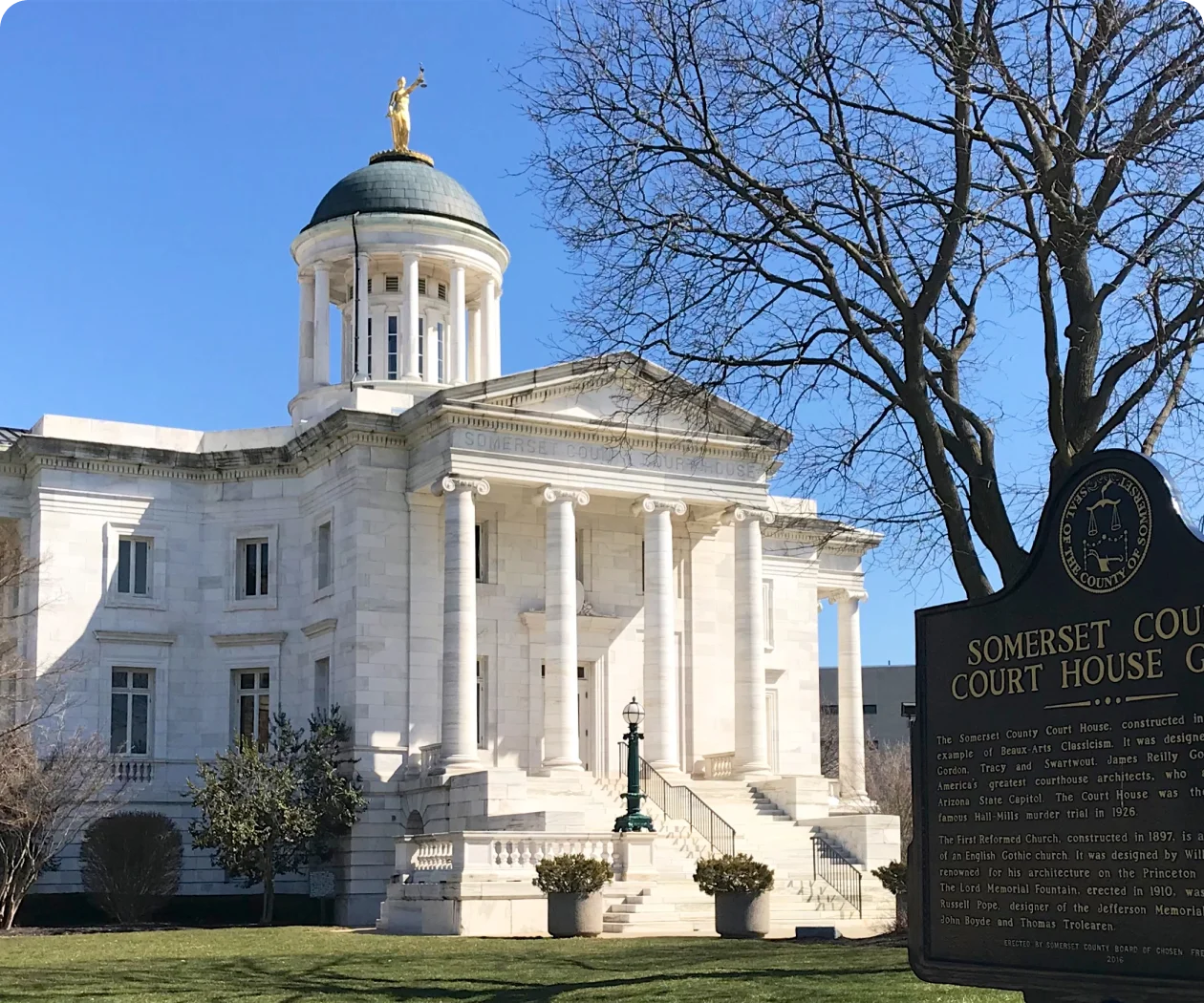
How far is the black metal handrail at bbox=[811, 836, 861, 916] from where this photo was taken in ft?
119

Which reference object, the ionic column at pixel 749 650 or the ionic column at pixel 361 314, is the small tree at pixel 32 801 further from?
the ionic column at pixel 749 650

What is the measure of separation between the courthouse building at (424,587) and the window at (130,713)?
0.19ft

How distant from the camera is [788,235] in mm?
19406

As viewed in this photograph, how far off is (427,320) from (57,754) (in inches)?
706

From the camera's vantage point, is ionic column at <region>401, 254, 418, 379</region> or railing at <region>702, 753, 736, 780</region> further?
ionic column at <region>401, 254, 418, 379</region>

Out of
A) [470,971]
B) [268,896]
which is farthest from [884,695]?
[470,971]

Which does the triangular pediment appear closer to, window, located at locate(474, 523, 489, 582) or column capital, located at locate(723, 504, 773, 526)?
column capital, located at locate(723, 504, 773, 526)

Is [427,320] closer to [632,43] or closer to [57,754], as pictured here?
[57,754]

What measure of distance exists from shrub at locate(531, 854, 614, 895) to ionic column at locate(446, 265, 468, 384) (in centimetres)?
2470

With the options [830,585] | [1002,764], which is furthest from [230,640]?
[1002,764]

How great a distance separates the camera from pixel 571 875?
29.1 meters

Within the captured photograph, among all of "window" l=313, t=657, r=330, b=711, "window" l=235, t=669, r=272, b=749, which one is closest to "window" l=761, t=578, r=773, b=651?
"window" l=313, t=657, r=330, b=711

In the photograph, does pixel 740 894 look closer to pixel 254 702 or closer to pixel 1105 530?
pixel 1105 530

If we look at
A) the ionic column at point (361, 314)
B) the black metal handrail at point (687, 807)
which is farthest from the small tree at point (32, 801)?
the ionic column at point (361, 314)
